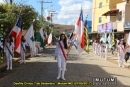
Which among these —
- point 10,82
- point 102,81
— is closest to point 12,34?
point 10,82

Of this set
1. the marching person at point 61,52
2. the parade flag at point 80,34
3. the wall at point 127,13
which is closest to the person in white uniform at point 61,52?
the marching person at point 61,52

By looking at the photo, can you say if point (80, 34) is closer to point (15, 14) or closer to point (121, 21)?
point (15, 14)

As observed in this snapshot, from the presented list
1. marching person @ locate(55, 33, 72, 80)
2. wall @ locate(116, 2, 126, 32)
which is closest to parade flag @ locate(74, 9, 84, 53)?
marching person @ locate(55, 33, 72, 80)

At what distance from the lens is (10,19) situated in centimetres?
2561

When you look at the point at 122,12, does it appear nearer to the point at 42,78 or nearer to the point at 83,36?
the point at 83,36

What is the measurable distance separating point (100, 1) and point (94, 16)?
482cm

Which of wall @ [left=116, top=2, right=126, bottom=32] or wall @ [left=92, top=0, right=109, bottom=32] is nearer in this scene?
wall @ [left=116, top=2, right=126, bottom=32]

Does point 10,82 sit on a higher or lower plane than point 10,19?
lower

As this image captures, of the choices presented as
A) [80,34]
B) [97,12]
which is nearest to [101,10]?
[97,12]

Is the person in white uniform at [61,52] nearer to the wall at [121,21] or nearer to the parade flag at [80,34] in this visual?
the parade flag at [80,34]

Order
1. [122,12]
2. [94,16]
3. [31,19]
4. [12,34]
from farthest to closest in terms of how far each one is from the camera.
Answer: [94,16]
[122,12]
[31,19]
[12,34]

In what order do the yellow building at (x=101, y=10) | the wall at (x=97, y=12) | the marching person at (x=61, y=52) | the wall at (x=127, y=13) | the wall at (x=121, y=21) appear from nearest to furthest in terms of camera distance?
the marching person at (x=61, y=52), the wall at (x=127, y=13), the wall at (x=121, y=21), the yellow building at (x=101, y=10), the wall at (x=97, y=12)

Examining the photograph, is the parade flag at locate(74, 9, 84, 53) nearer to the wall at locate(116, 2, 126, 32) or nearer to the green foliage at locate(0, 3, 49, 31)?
the green foliage at locate(0, 3, 49, 31)

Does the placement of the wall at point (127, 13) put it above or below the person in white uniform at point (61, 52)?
above
